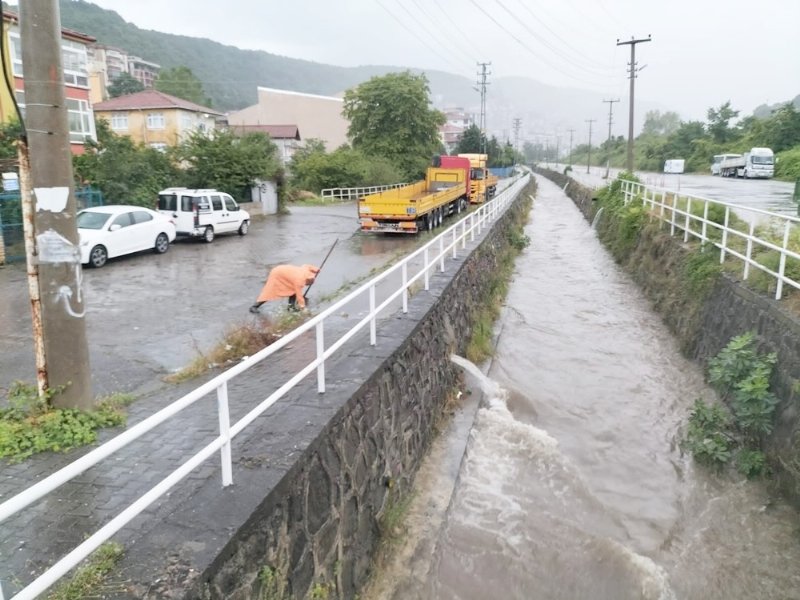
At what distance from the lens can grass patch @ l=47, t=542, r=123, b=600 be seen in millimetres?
2533

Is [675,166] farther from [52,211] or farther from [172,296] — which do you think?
[52,211]

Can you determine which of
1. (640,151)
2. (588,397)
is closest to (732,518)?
(588,397)

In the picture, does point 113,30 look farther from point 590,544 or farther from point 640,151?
point 590,544

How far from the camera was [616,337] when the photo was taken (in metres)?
11.7

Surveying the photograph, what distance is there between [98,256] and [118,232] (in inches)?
36.2

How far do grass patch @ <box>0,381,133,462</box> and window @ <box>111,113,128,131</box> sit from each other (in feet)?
180

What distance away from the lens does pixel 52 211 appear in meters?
4.64

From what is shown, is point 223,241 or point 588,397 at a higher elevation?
point 223,241

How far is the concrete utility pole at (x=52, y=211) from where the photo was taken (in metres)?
4.41

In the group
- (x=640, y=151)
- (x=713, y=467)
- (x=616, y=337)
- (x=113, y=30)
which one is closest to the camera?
(x=713, y=467)

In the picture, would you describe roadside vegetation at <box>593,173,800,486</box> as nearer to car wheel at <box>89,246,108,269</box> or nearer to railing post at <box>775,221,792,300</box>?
railing post at <box>775,221,792,300</box>

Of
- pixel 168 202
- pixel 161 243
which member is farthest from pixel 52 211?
pixel 168 202

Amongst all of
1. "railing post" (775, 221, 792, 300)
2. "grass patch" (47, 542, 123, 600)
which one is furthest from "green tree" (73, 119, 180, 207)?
"grass patch" (47, 542, 123, 600)

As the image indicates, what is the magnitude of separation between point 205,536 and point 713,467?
6.01m
